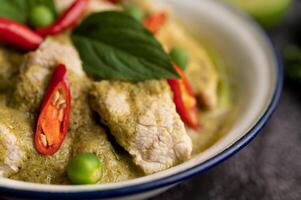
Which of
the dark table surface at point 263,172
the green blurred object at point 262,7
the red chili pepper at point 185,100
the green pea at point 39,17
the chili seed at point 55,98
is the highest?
the green pea at point 39,17

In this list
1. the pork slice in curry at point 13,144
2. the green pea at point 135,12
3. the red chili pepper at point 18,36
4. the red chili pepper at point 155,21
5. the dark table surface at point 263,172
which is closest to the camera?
the pork slice in curry at point 13,144

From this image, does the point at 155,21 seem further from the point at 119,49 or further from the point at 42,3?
the point at 42,3

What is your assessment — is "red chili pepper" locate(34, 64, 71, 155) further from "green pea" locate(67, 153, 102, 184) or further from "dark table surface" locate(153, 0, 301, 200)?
"dark table surface" locate(153, 0, 301, 200)

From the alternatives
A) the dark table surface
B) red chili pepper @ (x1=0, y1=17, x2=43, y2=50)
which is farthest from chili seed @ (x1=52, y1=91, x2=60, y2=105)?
the dark table surface

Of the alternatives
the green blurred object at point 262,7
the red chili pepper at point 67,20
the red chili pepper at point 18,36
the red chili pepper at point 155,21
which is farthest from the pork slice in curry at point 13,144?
the green blurred object at point 262,7

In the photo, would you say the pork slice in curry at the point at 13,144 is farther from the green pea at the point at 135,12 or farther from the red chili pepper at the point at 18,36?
the green pea at the point at 135,12

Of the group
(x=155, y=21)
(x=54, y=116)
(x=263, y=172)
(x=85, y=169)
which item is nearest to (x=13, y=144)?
(x=54, y=116)
